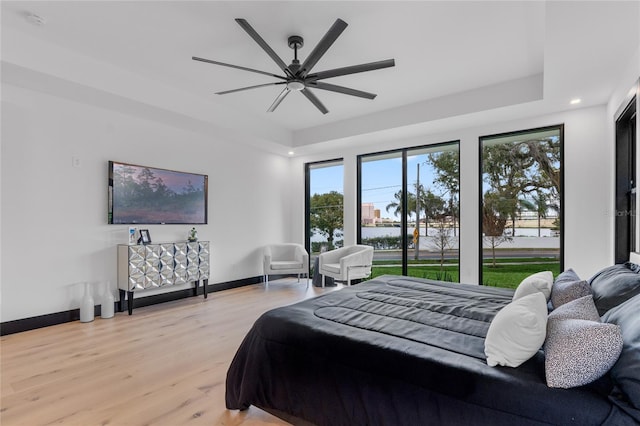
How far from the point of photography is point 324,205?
6715 mm

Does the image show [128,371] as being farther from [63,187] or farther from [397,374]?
[63,187]

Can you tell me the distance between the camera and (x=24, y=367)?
8.55 ft

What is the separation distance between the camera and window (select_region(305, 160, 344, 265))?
653 centimetres

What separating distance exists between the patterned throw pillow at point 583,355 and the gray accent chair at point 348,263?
3984 mm

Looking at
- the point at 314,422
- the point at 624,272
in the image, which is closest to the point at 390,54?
the point at 624,272

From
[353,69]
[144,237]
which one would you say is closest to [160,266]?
[144,237]

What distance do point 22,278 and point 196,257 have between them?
189cm

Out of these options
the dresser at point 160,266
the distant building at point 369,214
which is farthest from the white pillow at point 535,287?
the dresser at point 160,266

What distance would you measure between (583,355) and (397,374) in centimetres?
70

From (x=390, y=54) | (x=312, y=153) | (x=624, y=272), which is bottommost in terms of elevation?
(x=624, y=272)

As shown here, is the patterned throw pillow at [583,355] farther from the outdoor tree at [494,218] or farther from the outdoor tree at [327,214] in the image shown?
the outdoor tree at [327,214]

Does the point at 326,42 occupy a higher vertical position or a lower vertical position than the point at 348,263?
higher

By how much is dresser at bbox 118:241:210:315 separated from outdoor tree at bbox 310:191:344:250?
2.51m

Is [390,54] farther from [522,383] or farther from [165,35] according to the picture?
[522,383]
